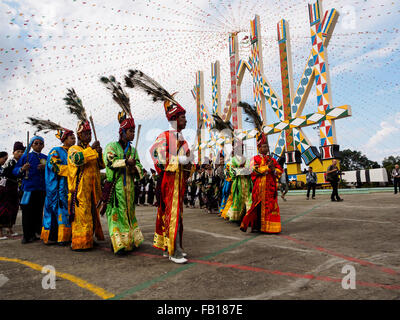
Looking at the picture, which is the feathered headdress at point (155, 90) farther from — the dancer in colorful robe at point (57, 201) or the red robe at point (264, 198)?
the red robe at point (264, 198)

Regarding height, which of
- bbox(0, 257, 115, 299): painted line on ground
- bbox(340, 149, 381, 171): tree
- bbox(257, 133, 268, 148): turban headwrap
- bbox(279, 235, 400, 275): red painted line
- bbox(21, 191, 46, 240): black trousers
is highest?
bbox(340, 149, 381, 171): tree

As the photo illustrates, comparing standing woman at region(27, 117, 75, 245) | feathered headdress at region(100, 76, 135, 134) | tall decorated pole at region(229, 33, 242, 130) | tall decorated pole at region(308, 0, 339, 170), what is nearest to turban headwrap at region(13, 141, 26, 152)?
standing woman at region(27, 117, 75, 245)

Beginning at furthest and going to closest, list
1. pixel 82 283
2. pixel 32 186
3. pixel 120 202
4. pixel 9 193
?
1. pixel 9 193
2. pixel 32 186
3. pixel 120 202
4. pixel 82 283

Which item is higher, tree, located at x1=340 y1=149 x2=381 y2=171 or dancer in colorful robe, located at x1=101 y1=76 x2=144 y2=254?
tree, located at x1=340 y1=149 x2=381 y2=171

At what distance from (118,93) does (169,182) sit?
5.31ft

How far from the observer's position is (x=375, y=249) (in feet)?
11.1

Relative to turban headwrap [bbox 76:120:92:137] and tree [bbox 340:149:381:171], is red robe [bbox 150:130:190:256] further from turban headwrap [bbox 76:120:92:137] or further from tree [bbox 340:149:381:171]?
tree [bbox 340:149:381:171]

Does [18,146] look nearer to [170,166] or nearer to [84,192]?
[84,192]

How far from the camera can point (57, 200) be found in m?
4.43

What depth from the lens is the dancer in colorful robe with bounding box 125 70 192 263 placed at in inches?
127

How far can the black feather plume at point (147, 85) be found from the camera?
11.4 feet

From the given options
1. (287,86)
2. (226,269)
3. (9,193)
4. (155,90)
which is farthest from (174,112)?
(287,86)

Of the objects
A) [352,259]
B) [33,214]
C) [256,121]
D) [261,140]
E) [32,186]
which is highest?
[256,121]

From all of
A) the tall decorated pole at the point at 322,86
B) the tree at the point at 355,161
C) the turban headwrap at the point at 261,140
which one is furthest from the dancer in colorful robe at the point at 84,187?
the tree at the point at 355,161
